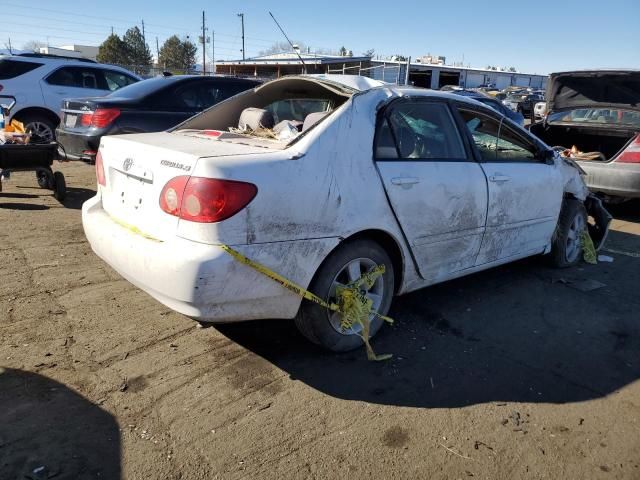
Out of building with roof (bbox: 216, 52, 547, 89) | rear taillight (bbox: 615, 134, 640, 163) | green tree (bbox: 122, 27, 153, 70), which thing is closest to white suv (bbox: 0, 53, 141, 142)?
rear taillight (bbox: 615, 134, 640, 163)

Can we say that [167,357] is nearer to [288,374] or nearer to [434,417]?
[288,374]

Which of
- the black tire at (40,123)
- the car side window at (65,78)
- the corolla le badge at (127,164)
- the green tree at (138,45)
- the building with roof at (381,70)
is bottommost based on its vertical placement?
the black tire at (40,123)

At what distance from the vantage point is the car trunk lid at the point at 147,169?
2826mm

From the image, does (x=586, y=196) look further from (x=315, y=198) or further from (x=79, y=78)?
(x=79, y=78)

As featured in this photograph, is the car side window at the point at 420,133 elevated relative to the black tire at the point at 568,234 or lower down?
elevated

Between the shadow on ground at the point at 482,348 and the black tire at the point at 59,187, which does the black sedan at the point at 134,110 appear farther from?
the shadow on ground at the point at 482,348

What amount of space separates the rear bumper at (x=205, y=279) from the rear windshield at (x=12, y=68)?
29.1ft

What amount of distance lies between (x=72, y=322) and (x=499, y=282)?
358cm

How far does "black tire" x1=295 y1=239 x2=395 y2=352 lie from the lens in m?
3.08

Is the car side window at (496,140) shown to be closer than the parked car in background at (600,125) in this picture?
Yes

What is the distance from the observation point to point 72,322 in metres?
3.54

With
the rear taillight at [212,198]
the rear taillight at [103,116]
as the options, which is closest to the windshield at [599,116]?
the rear taillight at [103,116]

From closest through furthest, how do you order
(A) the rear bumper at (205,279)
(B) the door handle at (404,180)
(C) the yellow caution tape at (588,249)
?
(A) the rear bumper at (205,279) < (B) the door handle at (404,180) < (C) the yellow caution tape at (588,249)

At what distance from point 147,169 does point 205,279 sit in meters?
0.85
